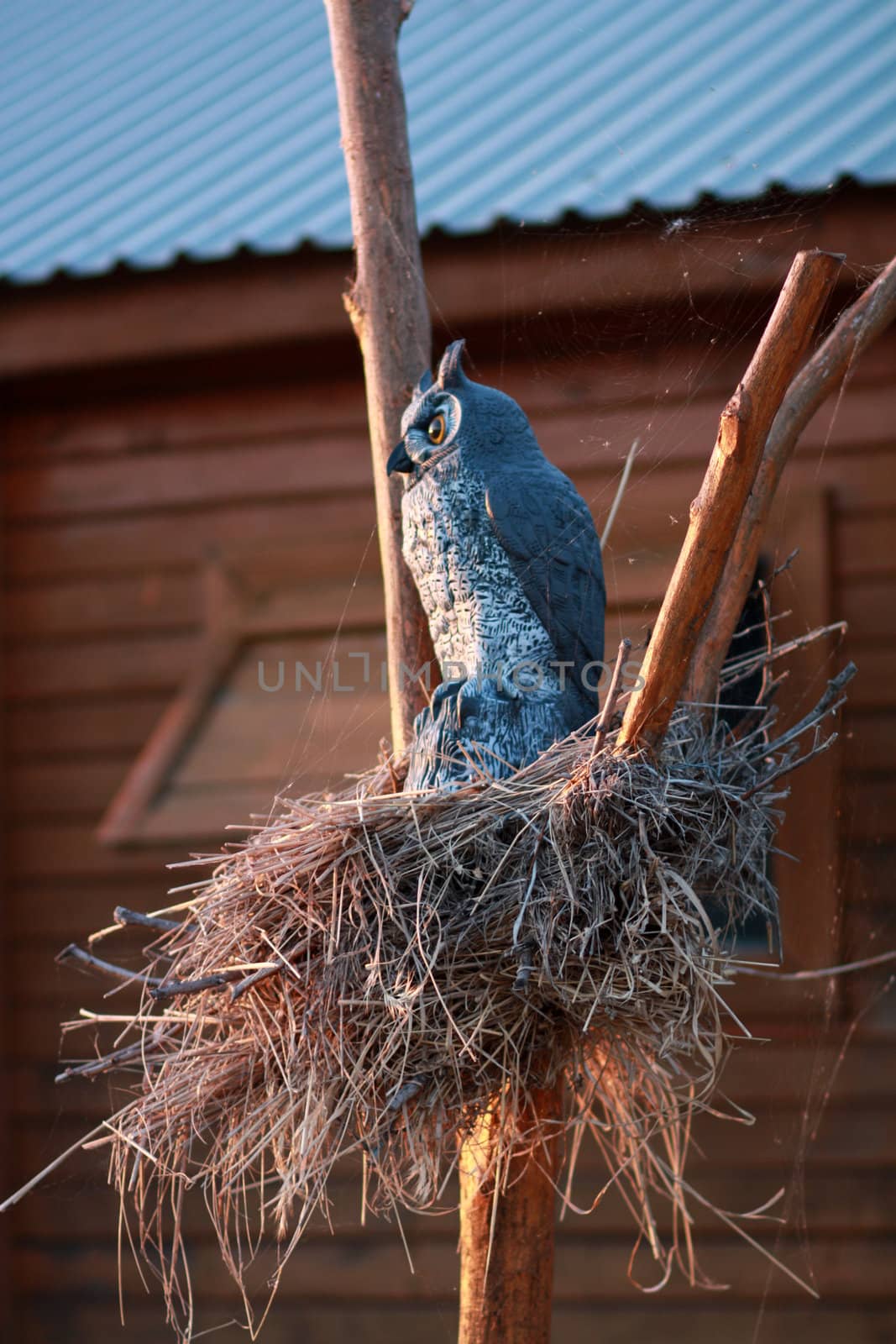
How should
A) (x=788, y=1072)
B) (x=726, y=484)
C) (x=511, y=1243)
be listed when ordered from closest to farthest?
(x=726, y=484)
(x=511, y=1243)
(x=788, y=1072)

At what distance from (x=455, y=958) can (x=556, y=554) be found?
0.37 meters

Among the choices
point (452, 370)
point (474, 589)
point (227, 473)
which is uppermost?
point (227, 473)

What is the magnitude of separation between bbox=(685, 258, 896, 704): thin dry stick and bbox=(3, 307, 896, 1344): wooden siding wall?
305 mm

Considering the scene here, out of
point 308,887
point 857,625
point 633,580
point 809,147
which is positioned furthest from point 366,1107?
point 857,625

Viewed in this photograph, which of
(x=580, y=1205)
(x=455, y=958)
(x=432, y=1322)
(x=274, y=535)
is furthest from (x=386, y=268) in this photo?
(x=432, y=1322)

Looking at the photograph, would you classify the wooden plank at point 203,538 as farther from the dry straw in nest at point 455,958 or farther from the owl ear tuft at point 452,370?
the dry straw in nest at point 455,958

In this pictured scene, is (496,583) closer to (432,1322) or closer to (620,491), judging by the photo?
(620,491)

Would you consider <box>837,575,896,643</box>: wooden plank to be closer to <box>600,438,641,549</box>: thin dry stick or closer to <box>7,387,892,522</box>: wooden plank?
<box>7,387,892,522</box>: wooden plank

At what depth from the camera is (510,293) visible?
1.79 m

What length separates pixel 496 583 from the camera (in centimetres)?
111

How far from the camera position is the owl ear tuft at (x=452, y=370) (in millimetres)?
1131

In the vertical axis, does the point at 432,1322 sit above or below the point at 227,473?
below

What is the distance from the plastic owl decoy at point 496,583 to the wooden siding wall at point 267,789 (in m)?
0.36

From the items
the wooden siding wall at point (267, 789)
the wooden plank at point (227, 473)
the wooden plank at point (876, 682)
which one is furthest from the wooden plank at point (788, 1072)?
the wooden plank at point (227, 473)
